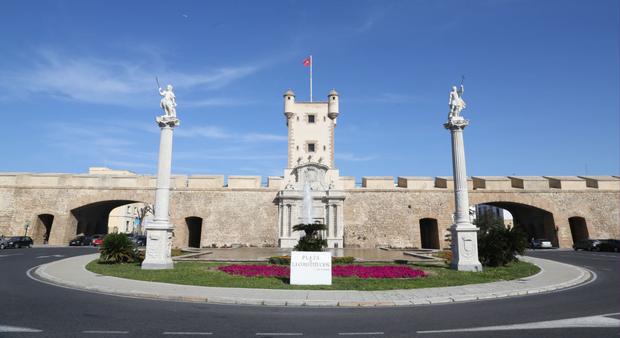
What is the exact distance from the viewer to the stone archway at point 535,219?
3988 cm

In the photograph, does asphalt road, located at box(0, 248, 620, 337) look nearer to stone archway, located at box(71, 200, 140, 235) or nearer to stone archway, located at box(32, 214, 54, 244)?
stone archway, located at box(71, 200, 140, 235)

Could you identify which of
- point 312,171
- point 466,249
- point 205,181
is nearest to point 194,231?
point 205,181

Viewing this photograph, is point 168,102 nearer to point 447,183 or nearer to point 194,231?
point 194,231

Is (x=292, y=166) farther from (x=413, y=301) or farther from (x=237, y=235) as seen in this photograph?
(x=413, y=301)

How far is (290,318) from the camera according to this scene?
7.87 m

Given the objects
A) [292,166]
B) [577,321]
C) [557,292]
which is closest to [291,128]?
[292,166]

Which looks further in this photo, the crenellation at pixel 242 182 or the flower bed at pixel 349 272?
the crenellation at pixel 242 182

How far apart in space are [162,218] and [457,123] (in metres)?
15.3

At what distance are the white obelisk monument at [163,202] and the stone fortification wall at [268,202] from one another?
20.9m

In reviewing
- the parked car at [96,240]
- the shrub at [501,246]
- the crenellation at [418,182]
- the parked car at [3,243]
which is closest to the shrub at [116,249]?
the shrub at [501,246]

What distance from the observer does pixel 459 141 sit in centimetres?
1791

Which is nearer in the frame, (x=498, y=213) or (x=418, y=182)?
(x=418, y=182)

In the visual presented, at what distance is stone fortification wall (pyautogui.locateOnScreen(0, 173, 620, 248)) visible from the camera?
38.1 metres

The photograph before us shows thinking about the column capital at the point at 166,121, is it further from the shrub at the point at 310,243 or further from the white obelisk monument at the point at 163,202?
the shrub at the point at 310,243
